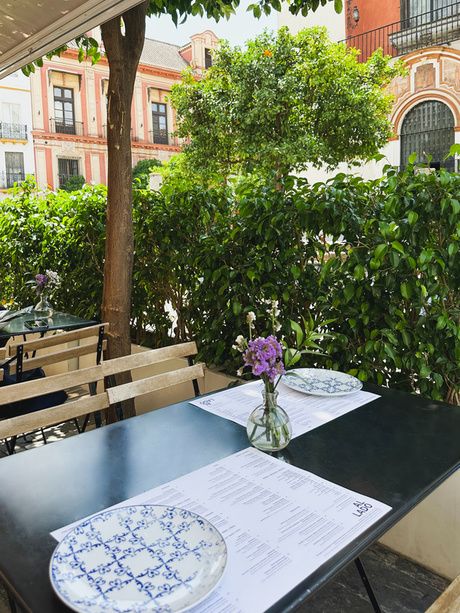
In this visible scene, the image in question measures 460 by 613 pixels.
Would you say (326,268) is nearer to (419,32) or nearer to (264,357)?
(264,357)

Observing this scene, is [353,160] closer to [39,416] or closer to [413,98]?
[413,98]

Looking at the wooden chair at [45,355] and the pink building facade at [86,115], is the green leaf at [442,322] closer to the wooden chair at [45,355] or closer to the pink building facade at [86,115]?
the wooden chair at [45,355]

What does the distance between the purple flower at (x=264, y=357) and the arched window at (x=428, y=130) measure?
11839mm

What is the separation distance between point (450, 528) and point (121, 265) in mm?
2026

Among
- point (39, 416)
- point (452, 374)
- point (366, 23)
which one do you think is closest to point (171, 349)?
point (39, 416)

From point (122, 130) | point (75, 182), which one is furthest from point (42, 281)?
point (75, 182)

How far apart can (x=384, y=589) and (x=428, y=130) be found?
497 inches

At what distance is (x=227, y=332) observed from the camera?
296cm

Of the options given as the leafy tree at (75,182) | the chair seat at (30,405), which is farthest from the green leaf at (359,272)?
the leafy tree at (75,182)

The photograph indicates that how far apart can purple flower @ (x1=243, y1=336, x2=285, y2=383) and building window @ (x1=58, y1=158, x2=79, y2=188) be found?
80.3 ft

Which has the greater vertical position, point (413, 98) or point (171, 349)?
point (413, 98)

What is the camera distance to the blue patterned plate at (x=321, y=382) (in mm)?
1724

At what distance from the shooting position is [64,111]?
24.0 metres

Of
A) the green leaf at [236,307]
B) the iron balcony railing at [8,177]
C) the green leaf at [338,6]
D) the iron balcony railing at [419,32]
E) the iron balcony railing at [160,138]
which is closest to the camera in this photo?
the green leaf at [236,307]
